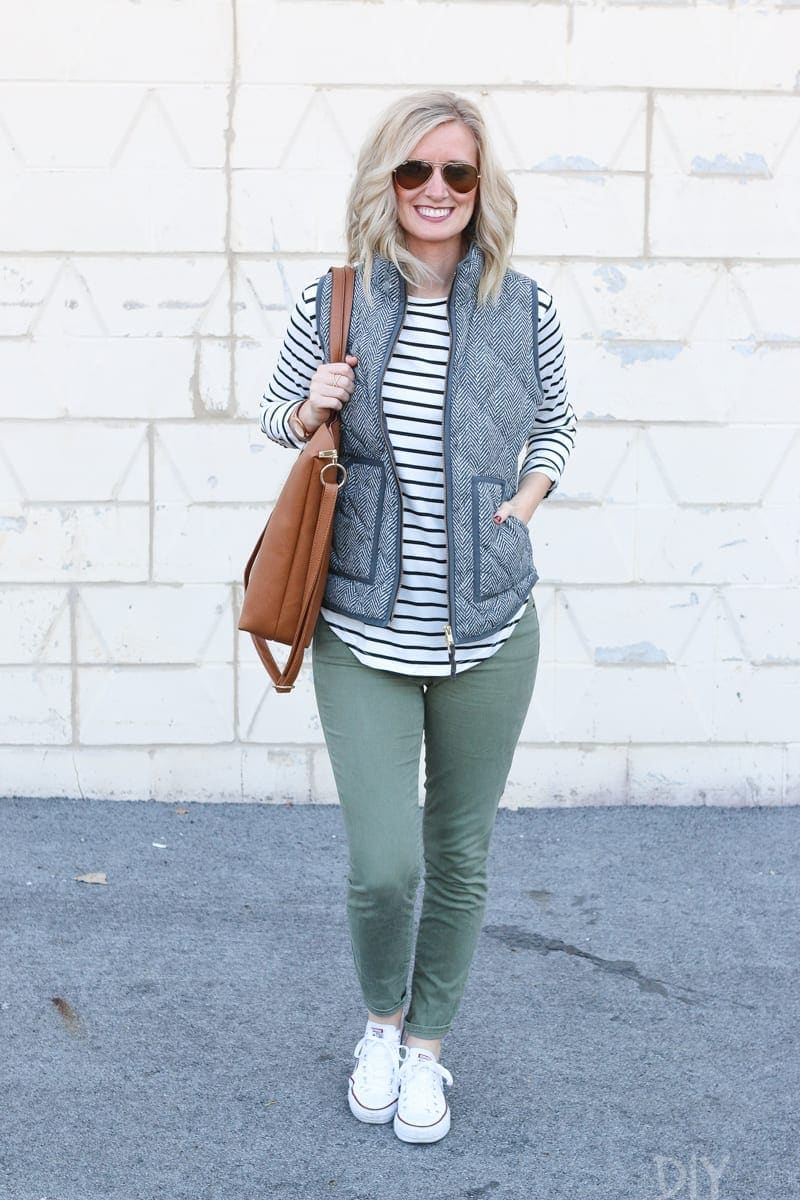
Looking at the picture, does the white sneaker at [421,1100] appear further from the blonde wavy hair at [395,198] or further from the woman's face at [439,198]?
the woman's face at [439,198]

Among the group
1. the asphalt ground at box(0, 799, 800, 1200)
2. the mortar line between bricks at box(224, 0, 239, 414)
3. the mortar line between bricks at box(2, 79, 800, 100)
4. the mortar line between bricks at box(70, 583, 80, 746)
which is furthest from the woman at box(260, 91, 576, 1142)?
the mortar line between bricks at box(70, 583, 80, 746)

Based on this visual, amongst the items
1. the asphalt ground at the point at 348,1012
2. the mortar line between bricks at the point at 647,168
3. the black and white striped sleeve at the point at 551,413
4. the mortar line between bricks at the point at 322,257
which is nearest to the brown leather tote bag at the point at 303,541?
the black and white striped sleeve at the point at 551,413

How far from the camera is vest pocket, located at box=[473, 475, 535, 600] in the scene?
288cm

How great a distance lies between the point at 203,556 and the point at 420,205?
2.33 m

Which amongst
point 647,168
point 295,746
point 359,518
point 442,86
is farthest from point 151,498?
point 359,518

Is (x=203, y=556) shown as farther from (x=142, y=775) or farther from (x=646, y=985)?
(x=646, y=985)

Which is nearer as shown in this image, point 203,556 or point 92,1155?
point 92,1155

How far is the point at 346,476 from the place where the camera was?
2.91 metres

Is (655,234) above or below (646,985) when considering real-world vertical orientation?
above

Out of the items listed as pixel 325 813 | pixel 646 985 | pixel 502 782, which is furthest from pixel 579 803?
pixel 502 782

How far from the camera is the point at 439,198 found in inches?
113

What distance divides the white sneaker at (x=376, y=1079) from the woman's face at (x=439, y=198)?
5.35 ft

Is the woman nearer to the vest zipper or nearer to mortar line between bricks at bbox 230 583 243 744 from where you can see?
the vest zipper

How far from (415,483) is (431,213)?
52cm
